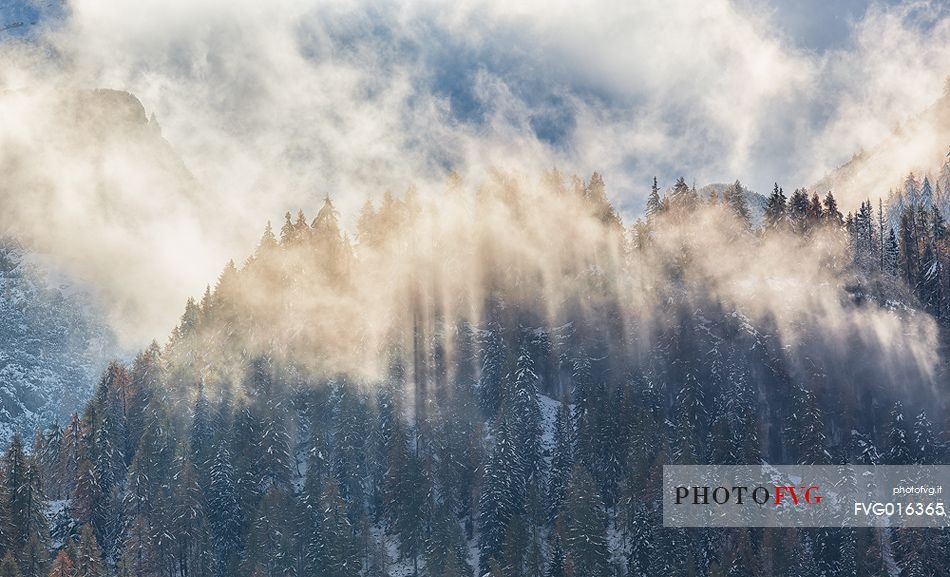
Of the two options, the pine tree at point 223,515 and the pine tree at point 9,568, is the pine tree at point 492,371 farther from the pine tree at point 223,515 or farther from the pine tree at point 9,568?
the pine tree at point 9,568

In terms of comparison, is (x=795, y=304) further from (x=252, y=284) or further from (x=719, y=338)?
(x=252, y=284)

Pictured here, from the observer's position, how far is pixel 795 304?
13275 cm

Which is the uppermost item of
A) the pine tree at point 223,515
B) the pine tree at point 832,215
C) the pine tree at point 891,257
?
the pine tree at point 832,215

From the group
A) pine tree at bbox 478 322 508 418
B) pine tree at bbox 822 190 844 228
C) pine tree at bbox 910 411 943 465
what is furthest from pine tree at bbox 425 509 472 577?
pine tree at bbox 822 190 844 228

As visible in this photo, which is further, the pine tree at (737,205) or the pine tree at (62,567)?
the pine tree at (737,205)

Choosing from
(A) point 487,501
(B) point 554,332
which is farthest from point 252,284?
(A) point 487,501

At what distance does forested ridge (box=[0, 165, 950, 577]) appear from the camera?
101m

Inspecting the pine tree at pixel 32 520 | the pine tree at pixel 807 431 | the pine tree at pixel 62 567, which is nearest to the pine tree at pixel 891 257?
the pine tree at pixel 807 431

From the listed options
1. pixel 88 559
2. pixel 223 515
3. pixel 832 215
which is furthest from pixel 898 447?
pixel 88 559

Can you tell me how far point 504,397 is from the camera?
397ft

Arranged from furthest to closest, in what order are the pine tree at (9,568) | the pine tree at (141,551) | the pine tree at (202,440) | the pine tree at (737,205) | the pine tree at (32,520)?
the pine tree at (737,205) < the pine tree at (202,440) < the pine tree at (141,551) < the pine tree at (32,520) < the pine tree at (9,568)

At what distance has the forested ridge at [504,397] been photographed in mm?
100812

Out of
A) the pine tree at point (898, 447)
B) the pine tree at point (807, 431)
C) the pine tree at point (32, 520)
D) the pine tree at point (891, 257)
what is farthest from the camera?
the pine tree at point (891, 257)

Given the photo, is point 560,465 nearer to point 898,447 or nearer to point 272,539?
point 272,539
